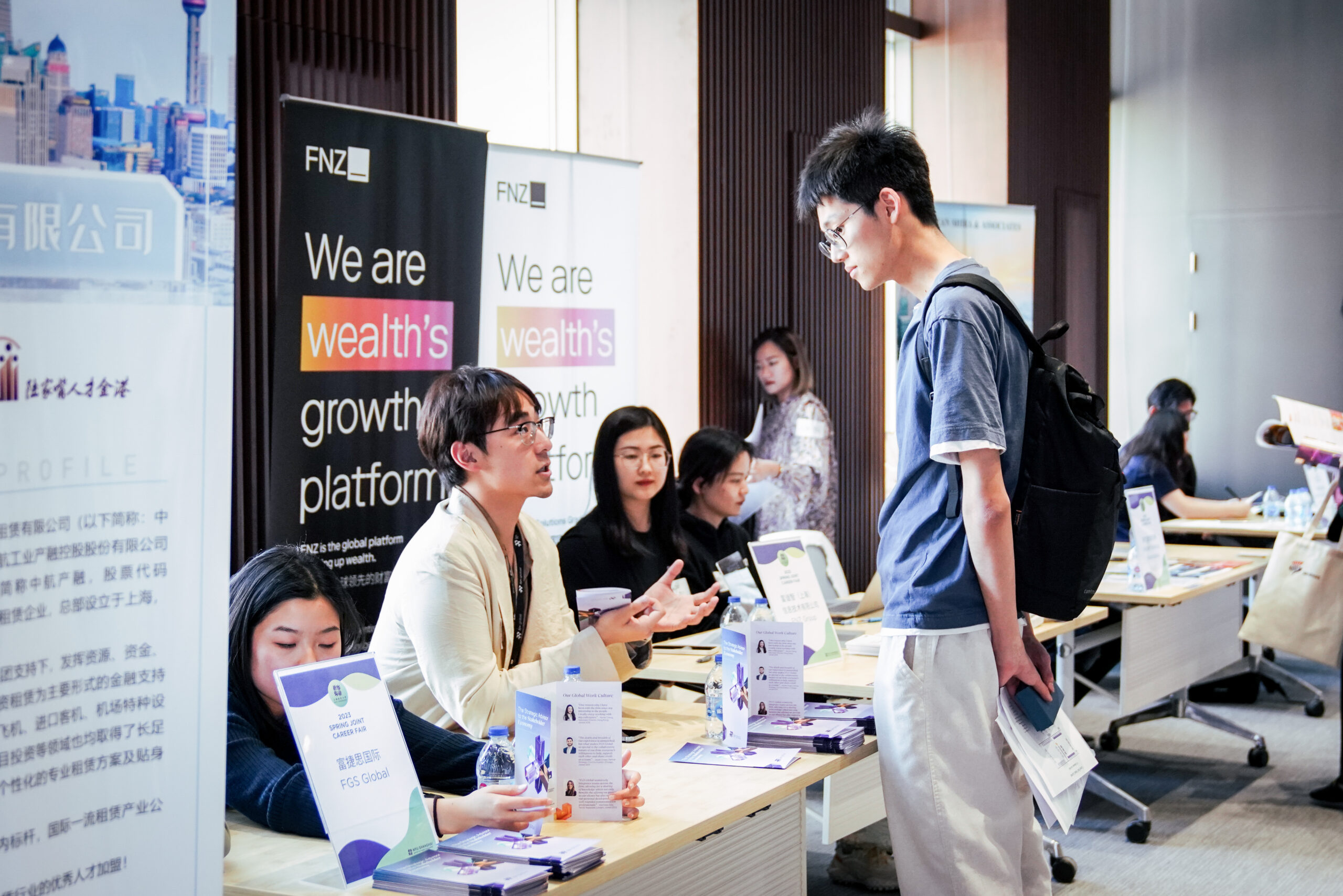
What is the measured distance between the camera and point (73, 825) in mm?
1194

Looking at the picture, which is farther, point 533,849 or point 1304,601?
point 1304,601

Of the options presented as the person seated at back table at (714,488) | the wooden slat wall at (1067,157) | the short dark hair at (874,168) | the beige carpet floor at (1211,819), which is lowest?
the beige carpet floor at (1211,819)

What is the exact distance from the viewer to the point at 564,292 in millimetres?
4621

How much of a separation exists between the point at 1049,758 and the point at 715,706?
0.61 meters

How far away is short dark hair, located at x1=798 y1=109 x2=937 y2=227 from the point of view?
2.28 meters

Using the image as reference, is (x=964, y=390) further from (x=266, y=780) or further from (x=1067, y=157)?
(x=1067, y=157)

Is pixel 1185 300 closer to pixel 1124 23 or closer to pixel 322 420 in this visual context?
pixel 1124 23

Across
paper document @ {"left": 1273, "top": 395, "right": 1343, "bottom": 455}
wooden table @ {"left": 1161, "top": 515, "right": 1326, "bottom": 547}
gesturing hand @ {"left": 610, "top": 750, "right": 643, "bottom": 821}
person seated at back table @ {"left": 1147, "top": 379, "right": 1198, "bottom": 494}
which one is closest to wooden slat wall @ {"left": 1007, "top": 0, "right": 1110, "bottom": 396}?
person seated at back table @ {"left": 1147, "top": 379, "right": 1198, "bottom": 494}

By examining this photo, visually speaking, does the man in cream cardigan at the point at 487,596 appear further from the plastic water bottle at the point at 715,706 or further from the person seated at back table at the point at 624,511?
the person seated at back table at the point at 624,511

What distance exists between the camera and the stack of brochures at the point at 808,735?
228 centimetres

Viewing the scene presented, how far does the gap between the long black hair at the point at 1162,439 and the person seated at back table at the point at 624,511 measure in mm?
3233

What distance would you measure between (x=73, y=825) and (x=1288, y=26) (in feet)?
30.5

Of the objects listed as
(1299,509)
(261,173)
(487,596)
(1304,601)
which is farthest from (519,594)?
(1299,509)

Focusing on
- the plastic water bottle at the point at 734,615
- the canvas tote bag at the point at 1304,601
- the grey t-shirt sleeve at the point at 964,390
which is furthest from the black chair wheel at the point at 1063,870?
the grey t-shirt sleeve at the point at 964,390
